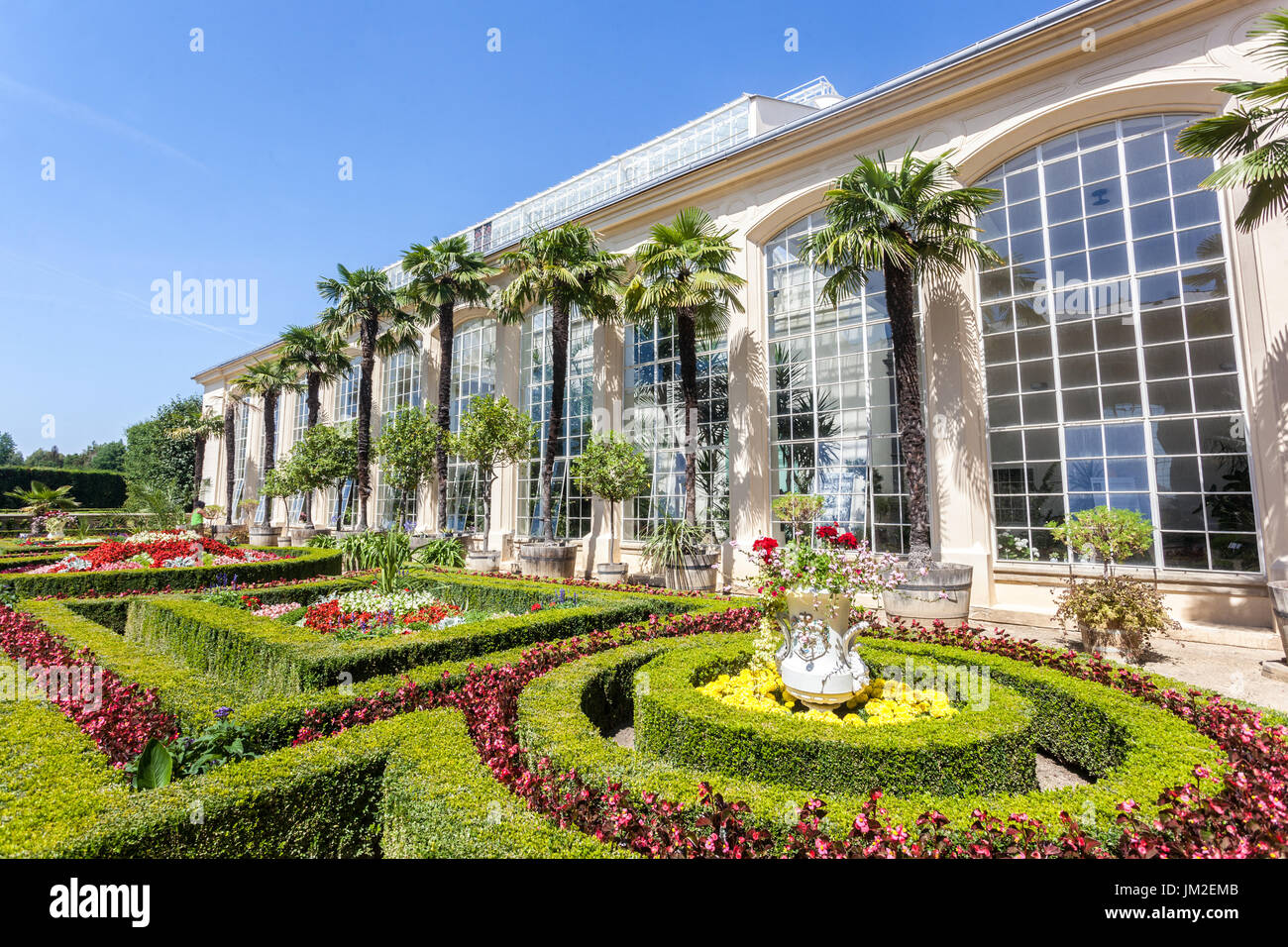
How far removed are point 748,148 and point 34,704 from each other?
1512 centimetres

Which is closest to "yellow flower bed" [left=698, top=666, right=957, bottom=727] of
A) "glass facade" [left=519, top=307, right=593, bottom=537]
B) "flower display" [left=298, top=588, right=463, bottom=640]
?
"flower display" [left=298, top=588, right=463, bottom=640]

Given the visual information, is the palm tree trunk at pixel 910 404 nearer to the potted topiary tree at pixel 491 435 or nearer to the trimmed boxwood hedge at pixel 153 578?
the potted topiary tree at pixel 491 435

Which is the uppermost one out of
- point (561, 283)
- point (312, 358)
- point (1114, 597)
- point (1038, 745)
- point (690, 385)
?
point (312, 358)

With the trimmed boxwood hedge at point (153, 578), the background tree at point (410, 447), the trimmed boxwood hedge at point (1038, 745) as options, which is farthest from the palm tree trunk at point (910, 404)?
the background tree at point (410, 447)

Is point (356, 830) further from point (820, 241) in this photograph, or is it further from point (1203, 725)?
point (820, 241)

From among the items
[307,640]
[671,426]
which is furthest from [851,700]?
[671,426]

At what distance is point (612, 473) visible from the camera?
46.4ft

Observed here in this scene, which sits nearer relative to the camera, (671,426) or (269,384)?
(671,426)

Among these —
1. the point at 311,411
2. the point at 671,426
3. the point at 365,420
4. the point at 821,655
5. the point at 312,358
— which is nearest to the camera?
the point at 821,655

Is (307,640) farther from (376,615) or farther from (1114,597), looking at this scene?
(1114,597)

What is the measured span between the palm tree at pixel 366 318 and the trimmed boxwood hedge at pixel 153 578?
8805 mm

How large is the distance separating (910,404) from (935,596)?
3.37m

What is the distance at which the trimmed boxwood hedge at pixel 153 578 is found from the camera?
929cm
